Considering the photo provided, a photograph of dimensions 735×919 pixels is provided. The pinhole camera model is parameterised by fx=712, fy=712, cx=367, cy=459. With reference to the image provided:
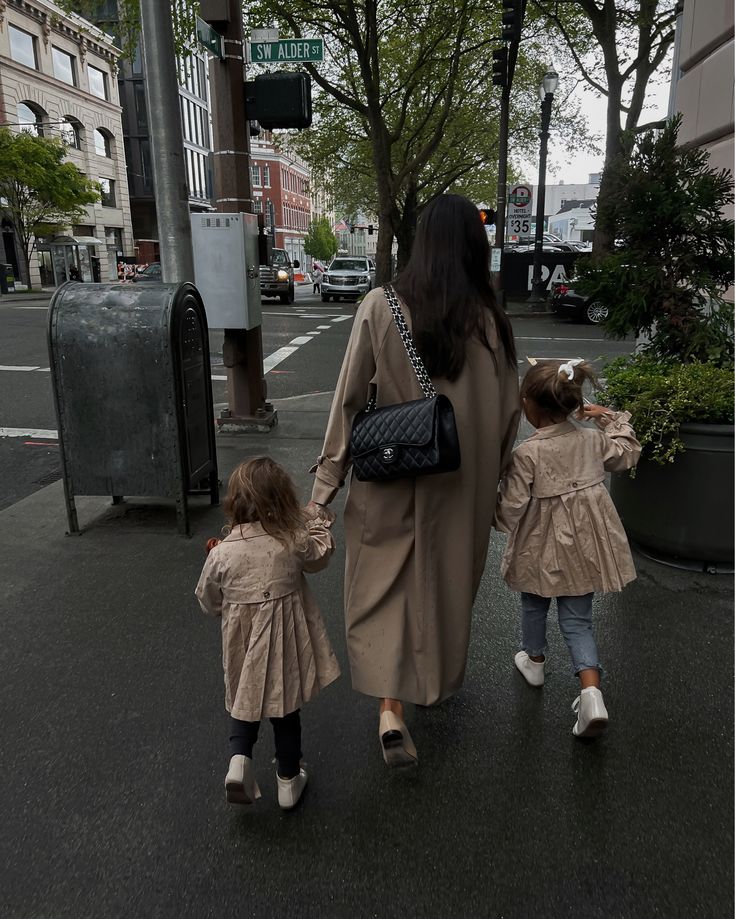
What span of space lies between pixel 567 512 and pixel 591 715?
2.46ft

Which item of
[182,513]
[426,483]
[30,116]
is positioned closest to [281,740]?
[426,483]

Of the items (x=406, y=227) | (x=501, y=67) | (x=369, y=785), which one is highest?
(x=501, y=67)

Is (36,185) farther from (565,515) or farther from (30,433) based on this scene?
(565,515)

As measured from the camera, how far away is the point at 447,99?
2506cm

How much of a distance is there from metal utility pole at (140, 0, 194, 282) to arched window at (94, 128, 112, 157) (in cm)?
4978

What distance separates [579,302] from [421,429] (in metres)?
17.2

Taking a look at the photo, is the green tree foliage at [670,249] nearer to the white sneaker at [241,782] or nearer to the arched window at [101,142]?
the white sneaker at [241,782]

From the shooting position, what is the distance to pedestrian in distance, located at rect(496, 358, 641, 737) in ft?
9.04

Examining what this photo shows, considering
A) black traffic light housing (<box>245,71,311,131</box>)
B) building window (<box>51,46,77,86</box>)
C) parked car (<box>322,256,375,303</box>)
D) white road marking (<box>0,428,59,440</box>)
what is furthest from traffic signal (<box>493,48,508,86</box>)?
building window (<box>51,46,77,86</box>)

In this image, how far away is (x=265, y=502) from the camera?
2258 millimetres

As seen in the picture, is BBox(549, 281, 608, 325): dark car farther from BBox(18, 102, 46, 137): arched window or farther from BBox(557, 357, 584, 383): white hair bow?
BBox(18, 102, 46, 137): arched window

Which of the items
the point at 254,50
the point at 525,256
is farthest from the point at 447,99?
the point at 254,50

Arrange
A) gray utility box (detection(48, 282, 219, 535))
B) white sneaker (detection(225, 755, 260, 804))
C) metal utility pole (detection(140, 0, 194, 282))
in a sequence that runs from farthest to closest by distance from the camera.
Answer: metal utility pole (detection(140, 0, 194, 282)), gray utility box (detection(48, 282, 219, 535)), white sneaker (detection(225, 755, 260, 804))

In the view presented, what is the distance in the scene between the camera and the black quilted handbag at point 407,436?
2.24 metres
